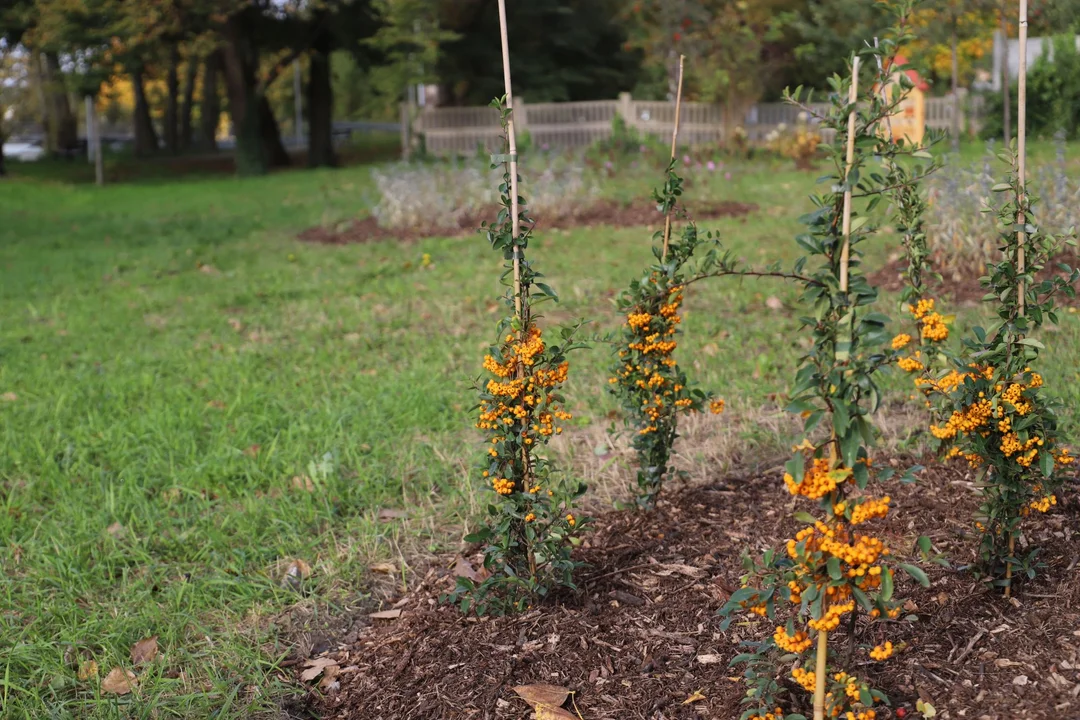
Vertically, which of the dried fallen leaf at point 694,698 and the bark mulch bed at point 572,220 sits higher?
the bark mulch bed at point 572,220

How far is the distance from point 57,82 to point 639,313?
2337cm

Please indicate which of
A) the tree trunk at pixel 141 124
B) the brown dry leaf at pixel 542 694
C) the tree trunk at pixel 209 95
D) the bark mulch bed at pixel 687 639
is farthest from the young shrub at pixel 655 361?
the tree trunk at pixel 141 124

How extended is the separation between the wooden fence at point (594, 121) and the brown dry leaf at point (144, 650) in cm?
1621

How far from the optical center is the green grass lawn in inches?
116

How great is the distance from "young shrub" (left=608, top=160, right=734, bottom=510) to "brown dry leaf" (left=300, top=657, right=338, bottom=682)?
112 centimetres

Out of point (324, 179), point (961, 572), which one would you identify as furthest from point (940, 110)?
point (961, 572)

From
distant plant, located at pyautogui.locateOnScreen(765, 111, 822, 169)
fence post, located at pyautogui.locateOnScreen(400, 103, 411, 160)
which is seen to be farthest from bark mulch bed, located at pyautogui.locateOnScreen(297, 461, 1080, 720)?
fence post, located at pyautogui.locateOnScreen(400, 103, 411, 160)

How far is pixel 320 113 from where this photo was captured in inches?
955

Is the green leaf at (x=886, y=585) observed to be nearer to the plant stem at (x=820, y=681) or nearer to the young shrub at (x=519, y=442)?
the plant stem at (x=820, y=681)

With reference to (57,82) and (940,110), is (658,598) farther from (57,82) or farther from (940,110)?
(57,82)

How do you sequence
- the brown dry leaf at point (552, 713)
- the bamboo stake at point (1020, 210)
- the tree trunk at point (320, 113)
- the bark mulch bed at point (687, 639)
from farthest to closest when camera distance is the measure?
the tree trunk at point (320, 113) → the bamboo stake at point (1020, 210) → the brown dry leaf at point (552, 713) → the bark mulch bed at point (687, 639)

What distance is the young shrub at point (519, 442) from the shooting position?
2.67 meters

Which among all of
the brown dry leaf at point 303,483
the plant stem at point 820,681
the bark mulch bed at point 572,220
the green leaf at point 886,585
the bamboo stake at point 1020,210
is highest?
the bamboo stake at point 1020,210

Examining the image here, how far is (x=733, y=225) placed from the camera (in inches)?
365
